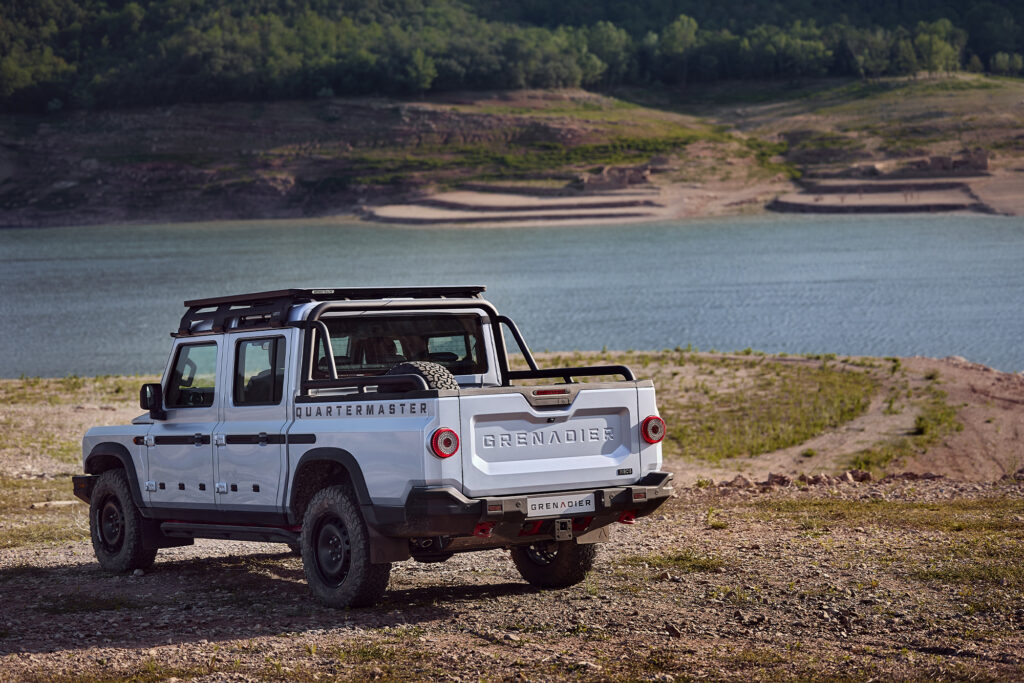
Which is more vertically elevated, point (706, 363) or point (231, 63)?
point (231, 63)

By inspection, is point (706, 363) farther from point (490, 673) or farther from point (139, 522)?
point (490, 673)

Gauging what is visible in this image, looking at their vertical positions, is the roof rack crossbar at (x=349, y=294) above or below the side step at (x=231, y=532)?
above

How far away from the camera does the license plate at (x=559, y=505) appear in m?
8.88

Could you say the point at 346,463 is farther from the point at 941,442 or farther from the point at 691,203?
the point at 691,203

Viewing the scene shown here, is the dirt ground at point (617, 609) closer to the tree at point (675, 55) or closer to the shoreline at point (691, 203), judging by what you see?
the shoreline at point (691, 203)

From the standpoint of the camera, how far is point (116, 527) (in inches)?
457

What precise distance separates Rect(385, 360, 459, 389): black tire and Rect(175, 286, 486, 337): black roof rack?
3.63ft

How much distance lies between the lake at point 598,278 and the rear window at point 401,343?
32397 millimetres

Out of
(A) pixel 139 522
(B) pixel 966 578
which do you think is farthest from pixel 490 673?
(A) pixel 139 522

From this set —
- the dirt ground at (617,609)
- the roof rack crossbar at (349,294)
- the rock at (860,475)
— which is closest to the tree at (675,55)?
the rock at (860,475)

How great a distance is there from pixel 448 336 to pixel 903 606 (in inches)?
158

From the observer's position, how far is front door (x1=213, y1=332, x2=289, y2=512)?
9.68 metres

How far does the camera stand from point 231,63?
173125 mm

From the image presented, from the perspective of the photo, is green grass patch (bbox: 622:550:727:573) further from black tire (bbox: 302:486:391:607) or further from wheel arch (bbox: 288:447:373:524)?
wheel arch (bbox: 288:447:373:524)
